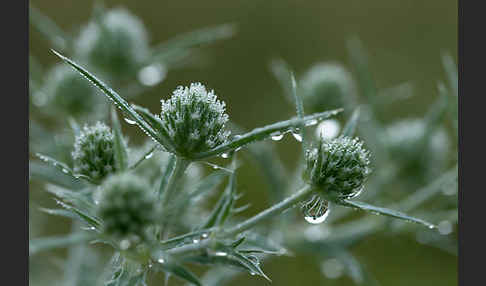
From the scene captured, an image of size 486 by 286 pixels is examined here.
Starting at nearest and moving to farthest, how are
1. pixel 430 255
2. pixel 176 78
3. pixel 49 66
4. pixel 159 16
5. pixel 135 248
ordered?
pixel 135 248, pixel 430 255, pixel 49 66, pixel 176 78, pixel 159 16

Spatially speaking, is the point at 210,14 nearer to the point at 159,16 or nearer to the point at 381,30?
the point at 159,16

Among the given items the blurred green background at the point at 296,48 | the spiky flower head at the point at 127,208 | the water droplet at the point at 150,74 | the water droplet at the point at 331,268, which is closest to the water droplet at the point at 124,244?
the spiky flower head at the point at 127,208

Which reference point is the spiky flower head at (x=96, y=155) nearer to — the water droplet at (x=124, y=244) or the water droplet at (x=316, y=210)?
the water droplet at (x=124, y=244)

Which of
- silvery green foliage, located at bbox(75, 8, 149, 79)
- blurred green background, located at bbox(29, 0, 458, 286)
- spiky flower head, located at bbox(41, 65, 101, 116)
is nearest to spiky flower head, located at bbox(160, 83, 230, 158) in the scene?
spiky flower head, located at bbox(41, 65, 101, 116)

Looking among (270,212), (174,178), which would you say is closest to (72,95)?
(174,178)

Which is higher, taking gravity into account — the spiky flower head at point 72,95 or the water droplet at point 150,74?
the water droplet at point 150,74

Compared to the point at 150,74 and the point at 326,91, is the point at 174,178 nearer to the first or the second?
the point at 150,74

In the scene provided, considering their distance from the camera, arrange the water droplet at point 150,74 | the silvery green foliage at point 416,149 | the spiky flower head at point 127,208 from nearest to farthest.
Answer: the spiky flower head at point 127,208, the water droplet at point 150,74, the silvery green foliage at point 416,149

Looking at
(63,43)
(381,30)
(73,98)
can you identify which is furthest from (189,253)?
(381,30)
